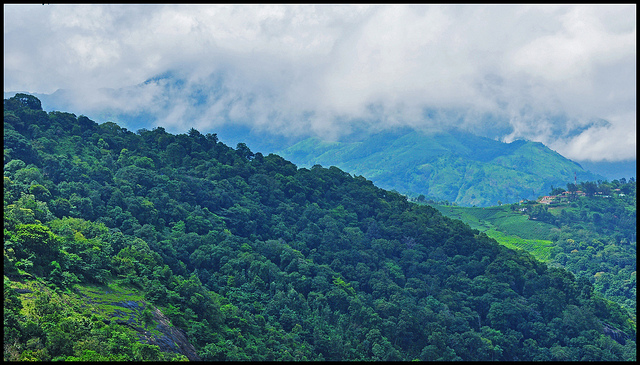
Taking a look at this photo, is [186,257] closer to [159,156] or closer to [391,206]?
[159,156]

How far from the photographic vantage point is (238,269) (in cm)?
3875

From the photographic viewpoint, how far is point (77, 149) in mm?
46719

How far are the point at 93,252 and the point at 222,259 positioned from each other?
10445mm

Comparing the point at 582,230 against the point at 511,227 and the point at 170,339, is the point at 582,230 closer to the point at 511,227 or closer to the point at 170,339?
the point at 511,227

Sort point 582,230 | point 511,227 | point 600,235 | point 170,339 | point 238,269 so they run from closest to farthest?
point 170,339
point 238,269
point 582,230
point 600,235
point 511,227

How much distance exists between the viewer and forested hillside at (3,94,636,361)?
26.7m

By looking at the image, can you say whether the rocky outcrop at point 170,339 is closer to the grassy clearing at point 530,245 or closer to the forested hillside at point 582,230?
the forested hillside at point 582,230

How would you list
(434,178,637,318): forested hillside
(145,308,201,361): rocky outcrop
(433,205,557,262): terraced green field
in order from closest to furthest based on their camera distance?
1. (145,308,201,361): rocky outcrop
2. (434,178,637,318): forested hillside
3. (433,205,557,262): terraced green field

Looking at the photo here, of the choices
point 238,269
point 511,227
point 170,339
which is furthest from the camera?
point 511,227

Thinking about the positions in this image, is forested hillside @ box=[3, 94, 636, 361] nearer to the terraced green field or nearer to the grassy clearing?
Result: the grassy clearing

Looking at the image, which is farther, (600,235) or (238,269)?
(600,235)

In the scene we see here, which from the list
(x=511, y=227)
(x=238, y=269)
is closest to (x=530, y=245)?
(x=511, y=227)

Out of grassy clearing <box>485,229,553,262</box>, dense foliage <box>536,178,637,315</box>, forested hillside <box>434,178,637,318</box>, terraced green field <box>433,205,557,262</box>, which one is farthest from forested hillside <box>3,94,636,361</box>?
terraced green field <box>433,205,557,262</box>

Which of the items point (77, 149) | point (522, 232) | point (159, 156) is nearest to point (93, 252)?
point (77, 149)
